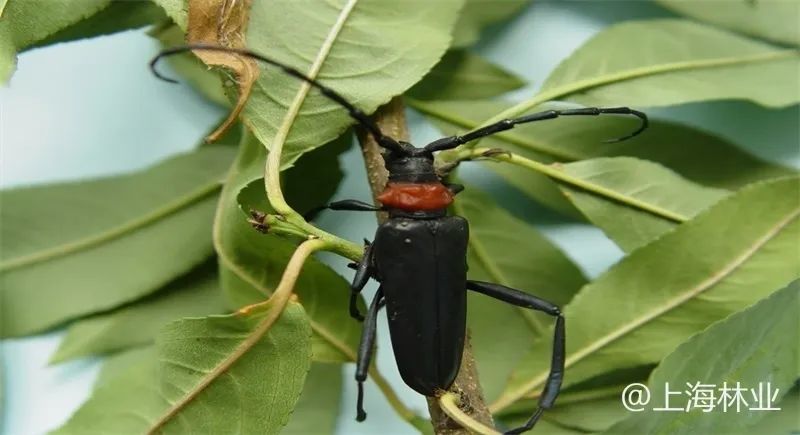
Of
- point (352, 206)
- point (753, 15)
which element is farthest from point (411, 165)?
point (753, 15)

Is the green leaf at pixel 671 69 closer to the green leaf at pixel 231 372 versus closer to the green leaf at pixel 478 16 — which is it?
the green leaf at pixel 478 16

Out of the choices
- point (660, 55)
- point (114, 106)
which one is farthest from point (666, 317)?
point (114, 106)

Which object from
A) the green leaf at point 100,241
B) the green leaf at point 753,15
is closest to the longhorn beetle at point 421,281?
the green leaf at point 100,241

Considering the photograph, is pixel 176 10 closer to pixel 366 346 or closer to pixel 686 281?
pixel 366 346

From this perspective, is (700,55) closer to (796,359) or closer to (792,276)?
(792,276)

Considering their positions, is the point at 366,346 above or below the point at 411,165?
below

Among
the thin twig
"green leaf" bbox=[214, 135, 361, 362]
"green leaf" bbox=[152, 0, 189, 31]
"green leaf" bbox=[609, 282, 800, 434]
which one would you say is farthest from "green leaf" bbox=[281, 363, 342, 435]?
"green leaf" bbox=[152, 0, 189, 31]

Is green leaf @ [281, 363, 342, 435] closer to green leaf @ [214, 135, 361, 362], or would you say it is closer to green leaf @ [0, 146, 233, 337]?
green leaf @ [214, 135, 361, 362]
